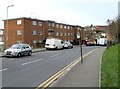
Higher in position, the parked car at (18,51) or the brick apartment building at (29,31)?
the brick apartment building at (29,31)

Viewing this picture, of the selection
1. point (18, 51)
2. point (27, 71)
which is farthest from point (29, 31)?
point (27, 71)

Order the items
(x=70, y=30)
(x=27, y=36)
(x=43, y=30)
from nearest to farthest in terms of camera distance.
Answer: (x=27, y=36), (x=43, y=30), (x=70, y=30)

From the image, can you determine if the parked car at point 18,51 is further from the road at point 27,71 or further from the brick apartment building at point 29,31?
the brick apartment building at point 29,31

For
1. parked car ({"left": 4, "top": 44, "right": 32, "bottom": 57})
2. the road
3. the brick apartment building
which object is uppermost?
the brick apartment building

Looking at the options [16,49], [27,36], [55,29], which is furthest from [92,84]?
[55,29]

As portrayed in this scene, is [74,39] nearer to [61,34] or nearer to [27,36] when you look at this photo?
[61,34]

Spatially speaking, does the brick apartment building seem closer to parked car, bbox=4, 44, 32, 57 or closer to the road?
parked car, bbox=4, 44, 32, 57

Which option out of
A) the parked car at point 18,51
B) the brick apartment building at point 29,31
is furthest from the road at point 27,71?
the brick apartment building at point 29,31

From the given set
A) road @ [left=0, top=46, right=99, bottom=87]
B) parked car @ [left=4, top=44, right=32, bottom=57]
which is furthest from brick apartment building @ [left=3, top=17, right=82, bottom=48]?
road @ [left=0, top=46, right=99, bottom=87]

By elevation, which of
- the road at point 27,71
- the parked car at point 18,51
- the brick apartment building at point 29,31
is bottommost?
the road at point 27,71

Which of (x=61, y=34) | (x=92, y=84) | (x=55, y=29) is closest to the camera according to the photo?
(x=92, y=84)

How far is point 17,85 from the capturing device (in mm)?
10695

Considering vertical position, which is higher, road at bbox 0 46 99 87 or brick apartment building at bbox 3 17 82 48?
brick apartment building at bbox 3 17 82 48

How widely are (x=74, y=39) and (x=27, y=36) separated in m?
34.4
